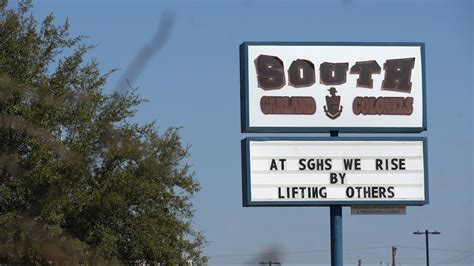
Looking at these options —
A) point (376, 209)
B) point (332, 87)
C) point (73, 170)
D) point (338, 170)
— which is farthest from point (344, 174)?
point (73, 170)

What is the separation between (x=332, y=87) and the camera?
17438mm

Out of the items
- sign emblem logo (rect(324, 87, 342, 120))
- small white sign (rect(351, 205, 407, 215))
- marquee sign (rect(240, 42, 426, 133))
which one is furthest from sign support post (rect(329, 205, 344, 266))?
sign emblem logo (rect(324, 87, 342, 120))

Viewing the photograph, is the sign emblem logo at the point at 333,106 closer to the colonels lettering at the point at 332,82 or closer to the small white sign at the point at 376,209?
the colonels lettering at the point at 332,82

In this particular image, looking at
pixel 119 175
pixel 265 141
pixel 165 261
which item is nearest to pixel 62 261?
pixel 119 175

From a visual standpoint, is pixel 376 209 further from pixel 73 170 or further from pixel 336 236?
pixel 73 170

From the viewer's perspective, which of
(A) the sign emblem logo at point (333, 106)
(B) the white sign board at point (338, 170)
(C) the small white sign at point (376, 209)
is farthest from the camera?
(C) the small white sign at point (376, 209)

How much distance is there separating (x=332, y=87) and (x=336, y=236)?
2.40 metres

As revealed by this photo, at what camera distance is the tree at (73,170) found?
870 inches

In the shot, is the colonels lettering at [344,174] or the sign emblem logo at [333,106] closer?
the colonels lettering at [344,174]

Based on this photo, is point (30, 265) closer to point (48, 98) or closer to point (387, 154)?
point (48, 98)

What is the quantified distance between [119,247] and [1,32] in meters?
5.28

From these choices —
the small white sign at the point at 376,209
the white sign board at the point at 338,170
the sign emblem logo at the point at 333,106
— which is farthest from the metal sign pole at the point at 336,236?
the sign emblem logo at the point at 333,106

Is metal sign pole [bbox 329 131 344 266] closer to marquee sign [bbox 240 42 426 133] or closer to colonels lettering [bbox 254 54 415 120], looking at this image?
marquee sign [bbox 240 42 426 133]

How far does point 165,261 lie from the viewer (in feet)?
84.5
